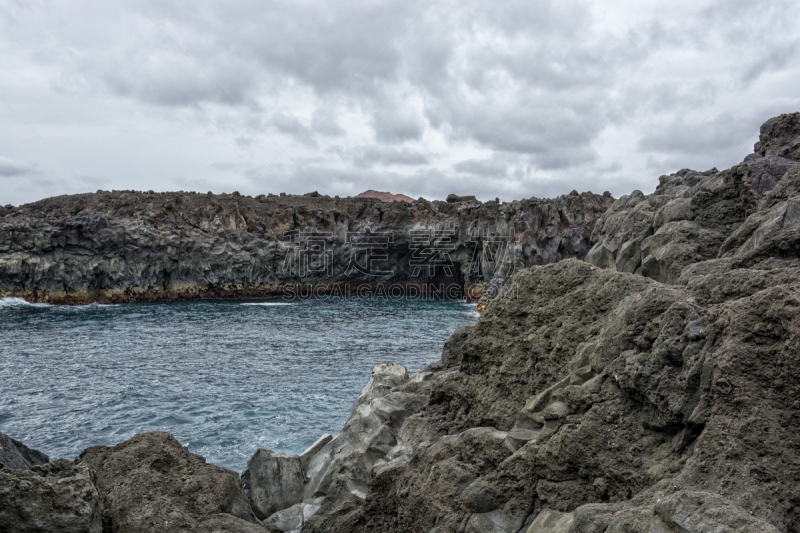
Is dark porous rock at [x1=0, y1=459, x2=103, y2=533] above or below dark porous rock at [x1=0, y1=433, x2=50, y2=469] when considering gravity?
above

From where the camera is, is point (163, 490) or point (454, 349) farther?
point (454, 349)

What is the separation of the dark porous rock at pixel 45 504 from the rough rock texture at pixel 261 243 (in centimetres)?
4755

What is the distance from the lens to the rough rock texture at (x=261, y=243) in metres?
49.9

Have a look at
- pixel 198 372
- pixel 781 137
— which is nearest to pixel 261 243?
pixel 198 372

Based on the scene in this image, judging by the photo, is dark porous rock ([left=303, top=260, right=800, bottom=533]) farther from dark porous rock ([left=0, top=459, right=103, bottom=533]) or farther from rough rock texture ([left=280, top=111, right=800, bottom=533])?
dark porous rock ([left=0, top=459, right=103, bottom=533])

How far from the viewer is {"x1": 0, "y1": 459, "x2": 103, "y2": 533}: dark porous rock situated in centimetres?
479

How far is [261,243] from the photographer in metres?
58.8

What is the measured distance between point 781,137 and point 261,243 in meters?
53.9

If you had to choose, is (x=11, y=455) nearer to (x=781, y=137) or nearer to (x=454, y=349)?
(x=454, y=349)

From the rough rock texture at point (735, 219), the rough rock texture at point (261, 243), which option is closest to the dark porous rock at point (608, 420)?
the rough rock texture at point (735, 219)

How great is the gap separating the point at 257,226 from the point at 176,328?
28.3 m

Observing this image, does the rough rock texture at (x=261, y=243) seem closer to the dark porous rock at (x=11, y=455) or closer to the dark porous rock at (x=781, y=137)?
the dark porous rock at (x=781, y=137)

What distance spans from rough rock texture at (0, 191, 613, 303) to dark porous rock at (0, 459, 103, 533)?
47547 mm

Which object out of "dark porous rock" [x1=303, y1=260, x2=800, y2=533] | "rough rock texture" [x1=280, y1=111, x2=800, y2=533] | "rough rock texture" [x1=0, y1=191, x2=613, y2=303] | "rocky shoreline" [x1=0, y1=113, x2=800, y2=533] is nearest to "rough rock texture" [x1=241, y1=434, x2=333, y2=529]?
"rocky shoreline" [x1=0, y1=113, x2=800, y2=533]
